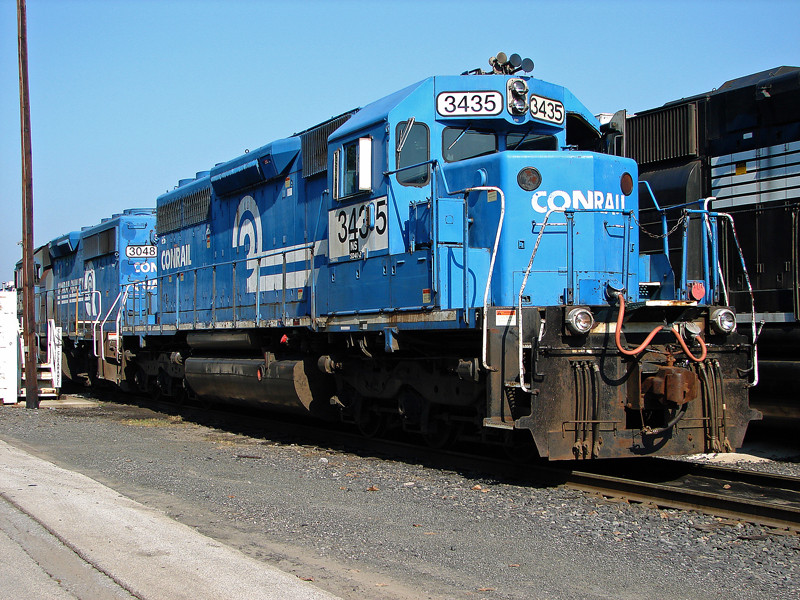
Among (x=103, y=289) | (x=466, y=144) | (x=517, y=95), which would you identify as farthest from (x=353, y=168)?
(x=103, y=289)

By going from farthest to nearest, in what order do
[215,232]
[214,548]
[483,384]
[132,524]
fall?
1. [215,232]
2. [483,384]
3. [132,524]
4. [214,548]

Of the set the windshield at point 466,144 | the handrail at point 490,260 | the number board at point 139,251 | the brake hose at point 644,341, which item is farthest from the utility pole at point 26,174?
the brake hose at point 644,341

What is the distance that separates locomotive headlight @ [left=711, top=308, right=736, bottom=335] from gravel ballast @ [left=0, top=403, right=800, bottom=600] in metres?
1.85

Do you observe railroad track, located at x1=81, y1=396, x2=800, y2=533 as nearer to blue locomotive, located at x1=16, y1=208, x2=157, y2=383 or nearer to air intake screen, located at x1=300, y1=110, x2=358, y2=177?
air intake screen, located at x1=300, y1=110, x2=358, y2=177

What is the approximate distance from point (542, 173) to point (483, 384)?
199cm

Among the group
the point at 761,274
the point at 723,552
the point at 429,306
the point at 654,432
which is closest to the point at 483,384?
the point at 429,306

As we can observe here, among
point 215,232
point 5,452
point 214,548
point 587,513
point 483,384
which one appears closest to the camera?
point 214,548

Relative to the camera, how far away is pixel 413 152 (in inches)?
306

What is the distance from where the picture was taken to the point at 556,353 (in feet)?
21.0

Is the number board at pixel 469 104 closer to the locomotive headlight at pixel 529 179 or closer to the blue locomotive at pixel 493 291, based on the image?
the blue locomotive at pixel 493 291

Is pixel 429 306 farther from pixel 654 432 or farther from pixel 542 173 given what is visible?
pixel 654 432

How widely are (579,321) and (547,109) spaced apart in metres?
2.49

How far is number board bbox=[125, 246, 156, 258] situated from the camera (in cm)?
1759

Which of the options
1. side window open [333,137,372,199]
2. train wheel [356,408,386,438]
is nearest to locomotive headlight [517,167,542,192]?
side window open [333,137,372,199]
